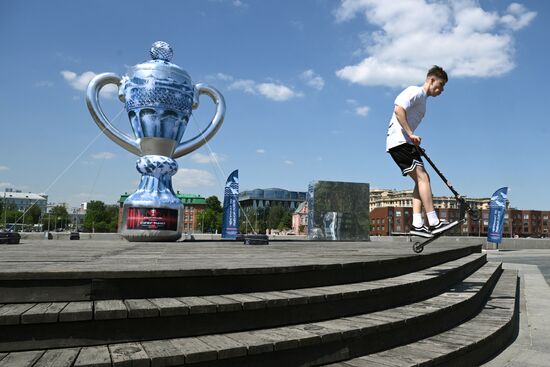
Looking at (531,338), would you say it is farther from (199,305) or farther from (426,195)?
(199,305)

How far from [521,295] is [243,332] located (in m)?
8.38

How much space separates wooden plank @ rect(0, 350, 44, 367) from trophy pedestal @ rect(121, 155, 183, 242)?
11.2m

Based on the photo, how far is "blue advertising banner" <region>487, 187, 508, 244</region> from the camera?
32031 mm

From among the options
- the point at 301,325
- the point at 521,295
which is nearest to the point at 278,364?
the point at 301,325

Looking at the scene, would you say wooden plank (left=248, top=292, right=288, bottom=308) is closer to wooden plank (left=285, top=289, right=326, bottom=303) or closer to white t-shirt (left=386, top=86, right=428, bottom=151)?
wooden plank (left=285, top=289, right=326, bottom=303)

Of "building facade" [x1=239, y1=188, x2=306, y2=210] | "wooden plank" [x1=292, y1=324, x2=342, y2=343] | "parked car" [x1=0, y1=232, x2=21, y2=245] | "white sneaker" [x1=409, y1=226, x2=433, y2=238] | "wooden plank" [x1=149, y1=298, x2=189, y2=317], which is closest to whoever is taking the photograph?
"wooden plank" [x1=149, y1=298, x2=189, y2=317]

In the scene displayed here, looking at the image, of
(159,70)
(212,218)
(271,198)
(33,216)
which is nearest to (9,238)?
(159,70)

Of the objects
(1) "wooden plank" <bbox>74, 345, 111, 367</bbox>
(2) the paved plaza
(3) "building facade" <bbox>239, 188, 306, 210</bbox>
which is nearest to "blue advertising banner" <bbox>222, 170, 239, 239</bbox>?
(2) the paved plaza

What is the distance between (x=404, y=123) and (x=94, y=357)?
4028mm

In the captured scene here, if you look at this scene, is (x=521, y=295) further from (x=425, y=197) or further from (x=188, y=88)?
(x=188, y=88)

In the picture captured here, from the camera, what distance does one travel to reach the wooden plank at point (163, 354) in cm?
219

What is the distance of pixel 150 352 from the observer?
230 centimetres

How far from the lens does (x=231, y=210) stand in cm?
2844

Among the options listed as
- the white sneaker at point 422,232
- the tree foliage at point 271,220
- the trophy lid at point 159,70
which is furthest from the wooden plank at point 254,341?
the tree foliage at point 271,220
